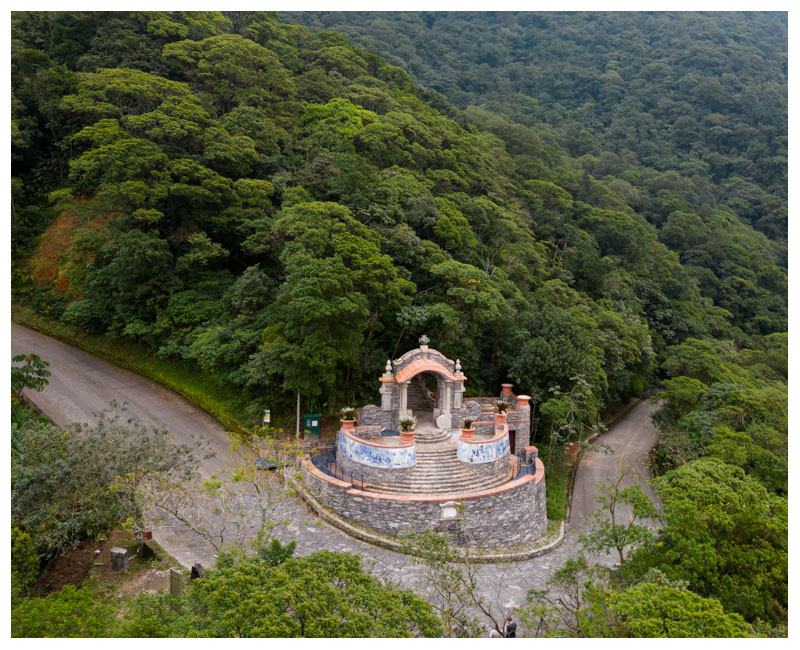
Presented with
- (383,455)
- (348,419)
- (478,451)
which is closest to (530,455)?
(478,451)

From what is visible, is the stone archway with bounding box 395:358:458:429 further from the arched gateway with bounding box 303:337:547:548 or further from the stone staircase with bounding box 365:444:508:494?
the stone staircase with bounding box 365:444:508:494

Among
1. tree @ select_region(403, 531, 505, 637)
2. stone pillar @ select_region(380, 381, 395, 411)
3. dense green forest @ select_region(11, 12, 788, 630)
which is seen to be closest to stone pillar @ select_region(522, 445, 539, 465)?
dense green forest @ select_region(11, 12, 788, 630)

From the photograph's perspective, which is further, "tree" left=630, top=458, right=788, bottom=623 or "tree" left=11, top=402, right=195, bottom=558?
"tree" left=11, top=402, right=195, bottom=558

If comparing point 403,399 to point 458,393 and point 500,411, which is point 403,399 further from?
point 500,411

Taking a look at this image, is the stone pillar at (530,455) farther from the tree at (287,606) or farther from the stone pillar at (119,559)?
the stone pillar at (119,559)

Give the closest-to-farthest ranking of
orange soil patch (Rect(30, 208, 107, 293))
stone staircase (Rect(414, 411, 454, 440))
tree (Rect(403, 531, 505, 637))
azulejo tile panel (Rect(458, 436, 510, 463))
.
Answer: tree (Rect(403, 531, 505, 637))
azulejo tile panel (Rect(458, 436, 510, 463))
stone staircase (Rect(414, 411, 454, 440))
orange soil patch (Rect(30, 208, 107, 293))

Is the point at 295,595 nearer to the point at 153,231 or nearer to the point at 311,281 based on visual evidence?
the point at 311,281
